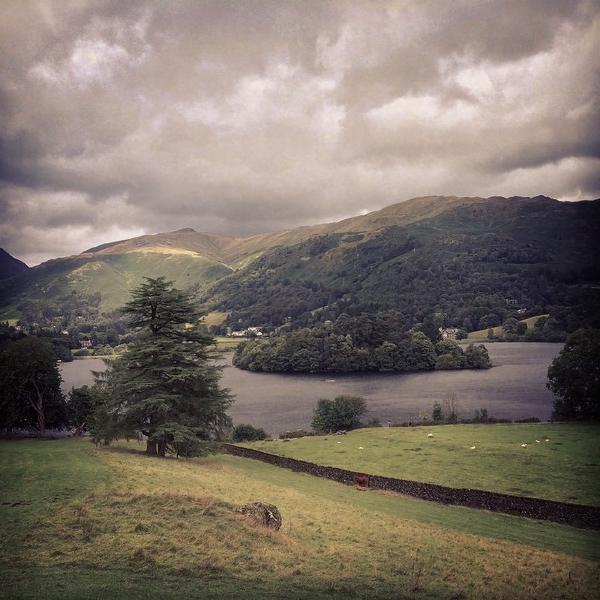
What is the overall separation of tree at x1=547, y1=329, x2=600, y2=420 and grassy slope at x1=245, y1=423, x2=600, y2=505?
9093 millimetres

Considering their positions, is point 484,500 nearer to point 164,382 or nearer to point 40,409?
point 164,382

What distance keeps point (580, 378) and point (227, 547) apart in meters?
68.3

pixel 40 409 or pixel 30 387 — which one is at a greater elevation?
pixel 30 387

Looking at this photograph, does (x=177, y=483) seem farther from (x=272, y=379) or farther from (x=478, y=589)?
(x=272, y=379)

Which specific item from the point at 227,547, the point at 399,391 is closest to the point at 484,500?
the point at 227,547

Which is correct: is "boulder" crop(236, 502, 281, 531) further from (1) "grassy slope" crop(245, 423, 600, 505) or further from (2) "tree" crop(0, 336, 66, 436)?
(2) "tree" crop(0, 336, 66, 436)

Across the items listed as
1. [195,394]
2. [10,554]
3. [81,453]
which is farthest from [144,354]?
[10,554]

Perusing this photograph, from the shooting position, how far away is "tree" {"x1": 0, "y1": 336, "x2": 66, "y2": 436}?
189 feet

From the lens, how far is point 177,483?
27.8m

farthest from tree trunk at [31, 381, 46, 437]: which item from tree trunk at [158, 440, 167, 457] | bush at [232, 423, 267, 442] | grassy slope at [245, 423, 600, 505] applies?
tree trunk at [158, 440, 167, 457]

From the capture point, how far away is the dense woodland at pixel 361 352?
520ft

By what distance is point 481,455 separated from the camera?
160 feet

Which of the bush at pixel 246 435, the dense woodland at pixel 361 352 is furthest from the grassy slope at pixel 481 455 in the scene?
the dense woodland at pixel 361 352

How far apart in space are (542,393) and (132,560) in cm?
10607
